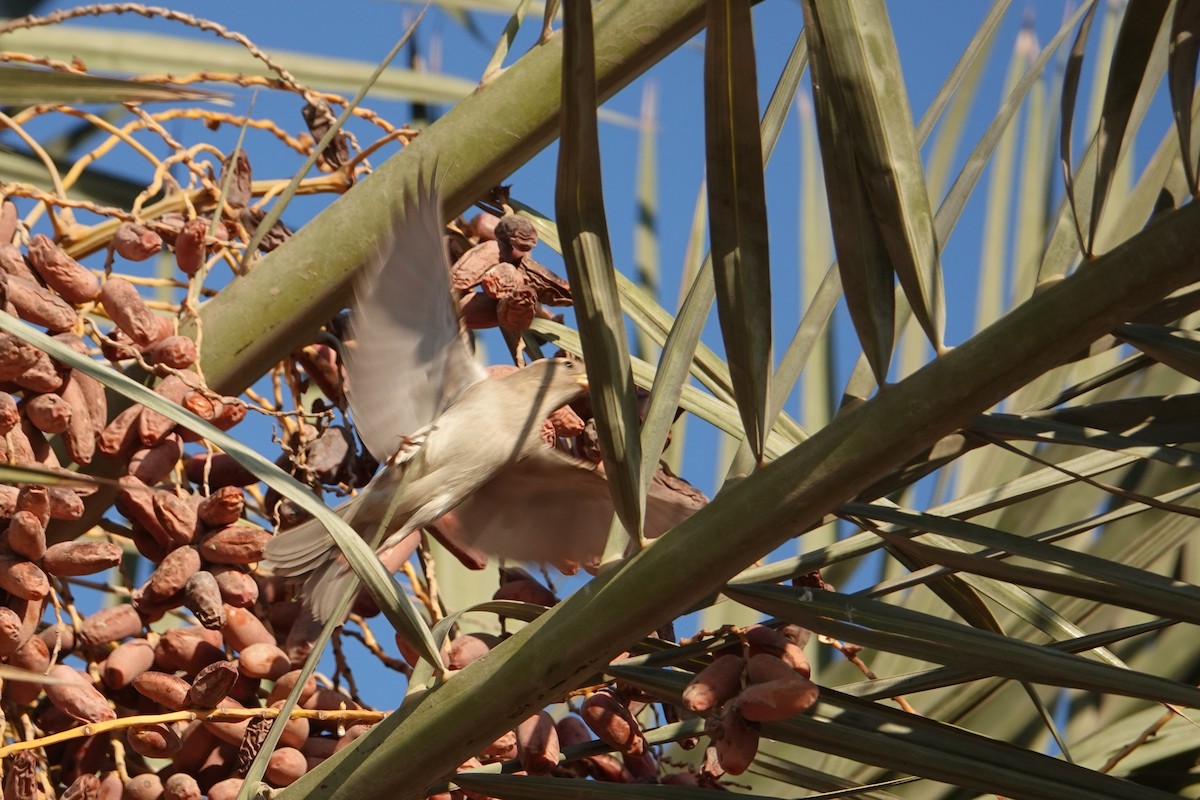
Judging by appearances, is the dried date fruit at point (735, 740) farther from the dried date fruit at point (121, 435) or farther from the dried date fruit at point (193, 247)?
the dried date fruit at point (193, 247)

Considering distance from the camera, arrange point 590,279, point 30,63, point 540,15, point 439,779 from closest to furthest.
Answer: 1. point 590,279
2. point 439,779
3. point 30,63
4. point 540,15

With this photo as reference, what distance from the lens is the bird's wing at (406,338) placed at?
1776 mm

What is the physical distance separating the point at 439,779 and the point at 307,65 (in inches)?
55.0

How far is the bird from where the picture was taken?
74.9 inches

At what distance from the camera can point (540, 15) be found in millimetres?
2244

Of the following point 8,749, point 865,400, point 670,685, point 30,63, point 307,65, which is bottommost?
point 8,749

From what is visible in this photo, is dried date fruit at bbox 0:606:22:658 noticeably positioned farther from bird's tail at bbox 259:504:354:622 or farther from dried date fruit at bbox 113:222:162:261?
dried date fruit at bbox 113:222:162:261

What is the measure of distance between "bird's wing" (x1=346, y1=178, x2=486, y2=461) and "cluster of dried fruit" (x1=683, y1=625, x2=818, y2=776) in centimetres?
69

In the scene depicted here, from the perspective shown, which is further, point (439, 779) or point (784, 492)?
point (439, 779)

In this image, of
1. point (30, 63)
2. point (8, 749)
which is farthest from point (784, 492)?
point (30, 63)

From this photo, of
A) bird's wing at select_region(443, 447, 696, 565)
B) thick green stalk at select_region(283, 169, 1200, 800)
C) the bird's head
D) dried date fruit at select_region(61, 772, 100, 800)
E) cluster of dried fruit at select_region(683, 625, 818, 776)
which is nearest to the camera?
thick green stalk at select_region(283, 169, 1200, 800)

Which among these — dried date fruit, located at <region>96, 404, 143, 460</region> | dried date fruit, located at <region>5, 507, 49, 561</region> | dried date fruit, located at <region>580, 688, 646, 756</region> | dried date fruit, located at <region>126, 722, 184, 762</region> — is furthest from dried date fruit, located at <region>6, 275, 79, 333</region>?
dried date fruit, located at <region>580, 688, 646, 756</region>

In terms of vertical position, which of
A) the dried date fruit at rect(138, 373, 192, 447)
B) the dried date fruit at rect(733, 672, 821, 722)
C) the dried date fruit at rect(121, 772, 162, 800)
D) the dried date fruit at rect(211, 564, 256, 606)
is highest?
the dried date fruit at rect(138, 373, 192, 447)

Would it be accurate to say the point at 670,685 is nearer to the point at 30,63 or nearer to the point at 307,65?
the point at 30,63
